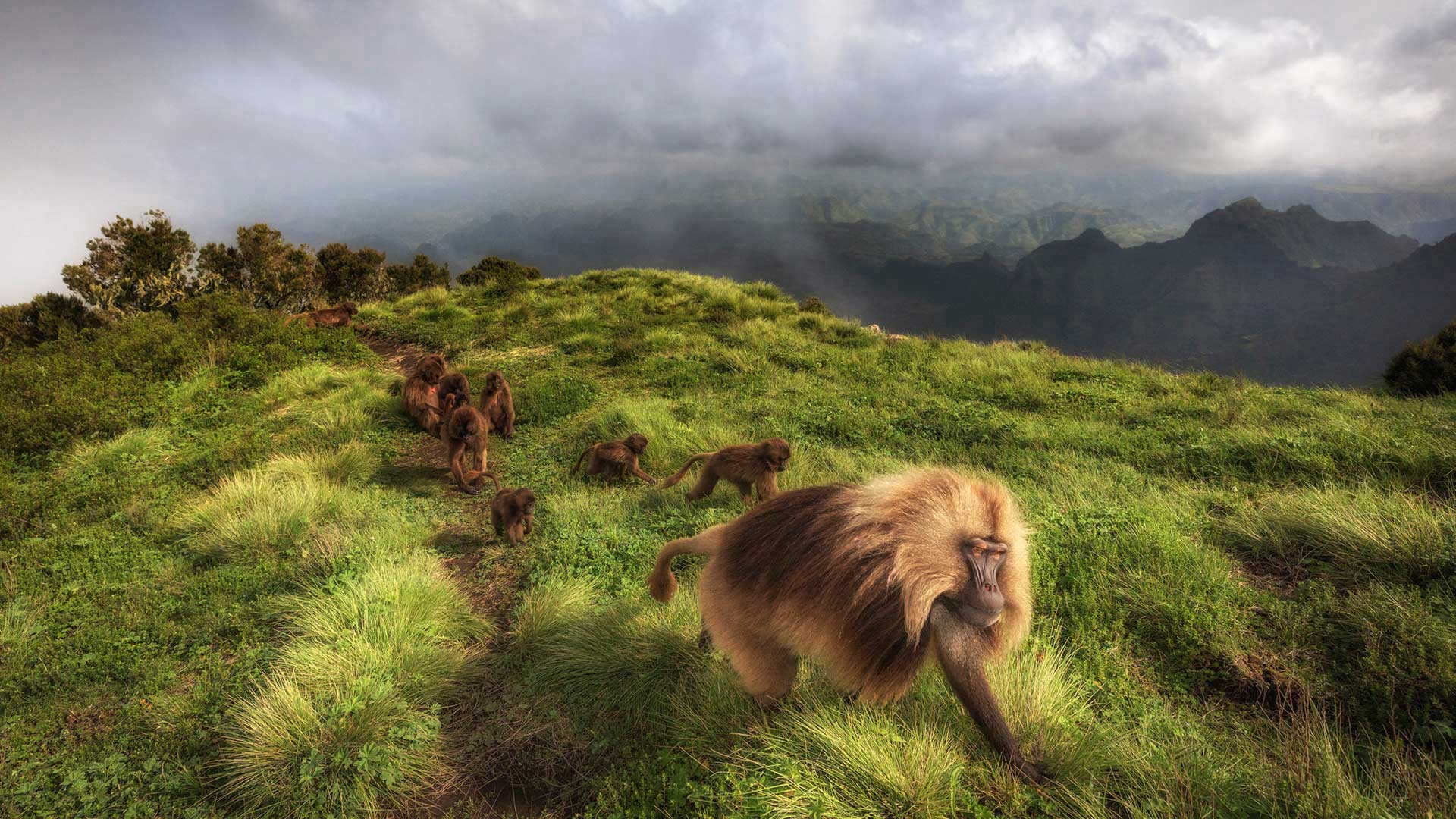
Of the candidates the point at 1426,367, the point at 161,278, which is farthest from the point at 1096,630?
the point at 161,278

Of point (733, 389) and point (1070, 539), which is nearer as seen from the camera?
point (1070, 539)

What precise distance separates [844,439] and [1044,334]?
174m

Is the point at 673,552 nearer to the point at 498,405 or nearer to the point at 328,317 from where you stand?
the point at 498,405

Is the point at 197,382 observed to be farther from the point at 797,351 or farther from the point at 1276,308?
the point at 1276,308

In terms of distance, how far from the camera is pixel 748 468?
5066 millimetres

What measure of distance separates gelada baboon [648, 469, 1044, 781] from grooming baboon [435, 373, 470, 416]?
5855 millimetres

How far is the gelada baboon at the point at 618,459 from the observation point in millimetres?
5805

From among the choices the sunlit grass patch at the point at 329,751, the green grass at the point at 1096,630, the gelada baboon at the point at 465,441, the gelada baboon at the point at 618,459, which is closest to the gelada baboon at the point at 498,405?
the green grass at the point at 1096,630

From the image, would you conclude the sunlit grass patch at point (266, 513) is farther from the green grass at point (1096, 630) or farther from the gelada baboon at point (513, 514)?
→ the green grass at point (1096, 630)

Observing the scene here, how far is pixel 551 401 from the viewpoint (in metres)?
8.37

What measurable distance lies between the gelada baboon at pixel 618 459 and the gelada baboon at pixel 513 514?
1067mm

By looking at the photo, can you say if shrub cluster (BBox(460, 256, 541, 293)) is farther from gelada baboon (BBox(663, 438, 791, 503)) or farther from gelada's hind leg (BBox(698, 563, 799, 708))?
gelada's hind leg (BBox(698, 563, 799, 708))

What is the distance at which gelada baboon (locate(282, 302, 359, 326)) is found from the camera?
11.7 m

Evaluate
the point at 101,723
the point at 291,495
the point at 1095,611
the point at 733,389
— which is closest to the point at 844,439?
the point at 733,389
